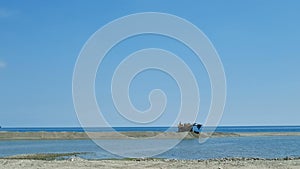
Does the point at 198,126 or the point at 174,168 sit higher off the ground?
the point at 198,126

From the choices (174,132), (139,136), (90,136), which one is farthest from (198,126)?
(90,136)

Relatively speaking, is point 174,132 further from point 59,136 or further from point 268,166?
point 268,166

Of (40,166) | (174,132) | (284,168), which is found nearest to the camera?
(284,168)

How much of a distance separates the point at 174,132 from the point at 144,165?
7127 centimetres

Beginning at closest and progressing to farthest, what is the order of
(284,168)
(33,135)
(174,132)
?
1. (284,168)
2. (33,135)
3. (174,132)

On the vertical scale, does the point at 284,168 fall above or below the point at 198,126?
below

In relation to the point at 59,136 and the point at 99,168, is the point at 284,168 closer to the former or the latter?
the point at 99,168

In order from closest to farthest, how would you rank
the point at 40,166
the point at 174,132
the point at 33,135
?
the point at 40,166, the point at 33,135, the point at 174,132

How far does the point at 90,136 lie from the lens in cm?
9375

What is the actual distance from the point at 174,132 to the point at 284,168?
7324 cm

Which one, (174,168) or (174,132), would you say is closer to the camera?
(174,168)

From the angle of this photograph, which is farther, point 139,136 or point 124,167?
point 139,136

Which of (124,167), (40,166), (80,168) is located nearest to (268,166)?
(124,167)

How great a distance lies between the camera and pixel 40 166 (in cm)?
2575
